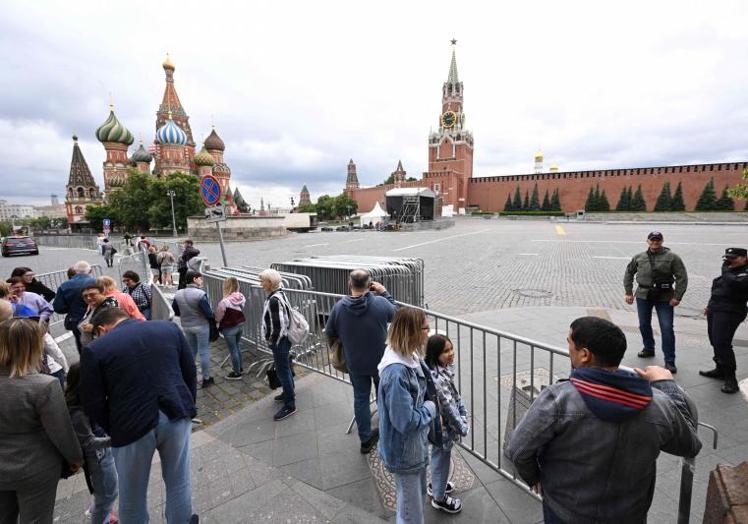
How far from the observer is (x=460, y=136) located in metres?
76.6

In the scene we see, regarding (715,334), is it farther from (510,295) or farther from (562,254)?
(562,254)

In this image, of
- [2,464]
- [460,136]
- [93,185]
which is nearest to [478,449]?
[2,464]

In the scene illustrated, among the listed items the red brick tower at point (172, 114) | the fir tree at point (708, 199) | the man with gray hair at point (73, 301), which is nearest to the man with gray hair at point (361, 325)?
the man with gray hair at point (73, 301)

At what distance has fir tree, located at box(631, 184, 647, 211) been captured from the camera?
5775cm

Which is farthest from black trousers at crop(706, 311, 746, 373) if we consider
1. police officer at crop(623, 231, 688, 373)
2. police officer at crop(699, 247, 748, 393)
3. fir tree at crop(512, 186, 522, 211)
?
fir tree at crop(512, 186, 522, 211)

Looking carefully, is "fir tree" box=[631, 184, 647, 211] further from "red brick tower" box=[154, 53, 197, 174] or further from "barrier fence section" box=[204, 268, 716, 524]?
"red brick tower" box=[154, 53, 197, 174]

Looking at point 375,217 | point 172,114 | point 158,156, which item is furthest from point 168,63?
point 375,217

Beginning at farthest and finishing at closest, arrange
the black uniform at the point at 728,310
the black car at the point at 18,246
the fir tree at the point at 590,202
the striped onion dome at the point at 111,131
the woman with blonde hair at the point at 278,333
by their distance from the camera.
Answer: the striped onion dome at the point at 111,131 → the fir tree at the point at 590,202 → the black car at the point at 18,246 → the black uniform at the point at 728,310 → the woman with blonde hair at the point at 278,333

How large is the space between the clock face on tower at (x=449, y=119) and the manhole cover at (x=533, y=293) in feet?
253

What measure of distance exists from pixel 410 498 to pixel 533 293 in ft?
26.2

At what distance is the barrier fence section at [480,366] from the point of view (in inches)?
111

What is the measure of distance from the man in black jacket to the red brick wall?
7140 centimetres

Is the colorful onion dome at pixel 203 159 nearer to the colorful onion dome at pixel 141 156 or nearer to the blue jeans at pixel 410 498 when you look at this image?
the colorful onion dome at pixel 141 156

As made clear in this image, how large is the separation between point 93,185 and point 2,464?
8935 centimetres
